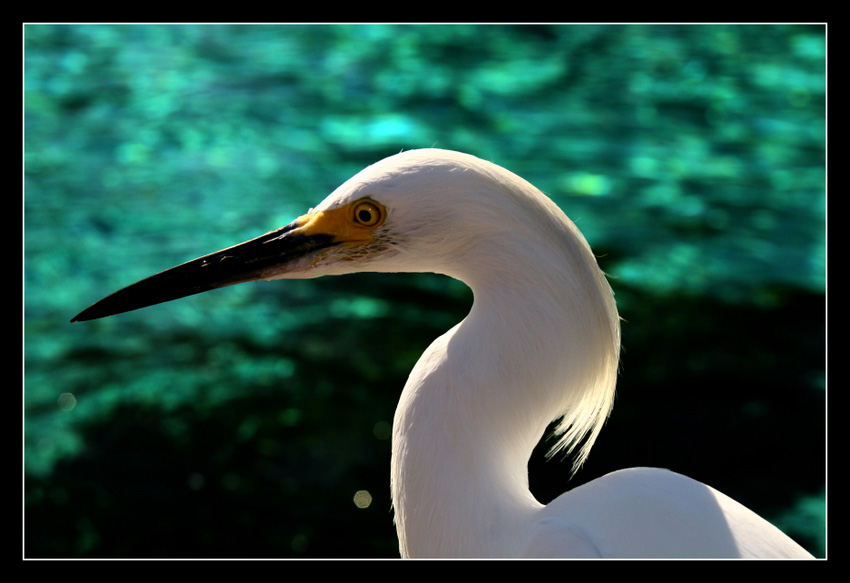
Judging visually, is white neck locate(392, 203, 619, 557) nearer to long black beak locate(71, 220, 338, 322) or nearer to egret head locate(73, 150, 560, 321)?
egret head locate(73, 150, 560, 321)

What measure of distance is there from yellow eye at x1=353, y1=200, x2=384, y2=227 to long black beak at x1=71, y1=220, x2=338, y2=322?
0.08 meters

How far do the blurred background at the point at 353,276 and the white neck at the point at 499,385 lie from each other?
1606mm

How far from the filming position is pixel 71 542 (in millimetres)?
3104

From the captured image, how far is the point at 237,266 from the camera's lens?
1617 millimetres

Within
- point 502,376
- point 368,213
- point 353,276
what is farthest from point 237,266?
point 353,276

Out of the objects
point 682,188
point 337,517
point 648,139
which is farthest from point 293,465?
point 648,139

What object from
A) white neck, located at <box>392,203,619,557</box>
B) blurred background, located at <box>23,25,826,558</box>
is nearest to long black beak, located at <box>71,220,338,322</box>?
white neck, located at <box>392,203,619,557</box>

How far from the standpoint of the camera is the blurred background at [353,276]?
3.36 metres

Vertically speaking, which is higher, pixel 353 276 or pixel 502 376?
pixel 502 376

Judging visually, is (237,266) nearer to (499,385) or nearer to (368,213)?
(368,213)

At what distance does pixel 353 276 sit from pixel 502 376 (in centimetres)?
315

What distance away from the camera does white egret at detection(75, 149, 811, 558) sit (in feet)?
4.77

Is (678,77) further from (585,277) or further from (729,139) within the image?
(585,277)

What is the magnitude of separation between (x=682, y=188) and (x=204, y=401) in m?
3.11
